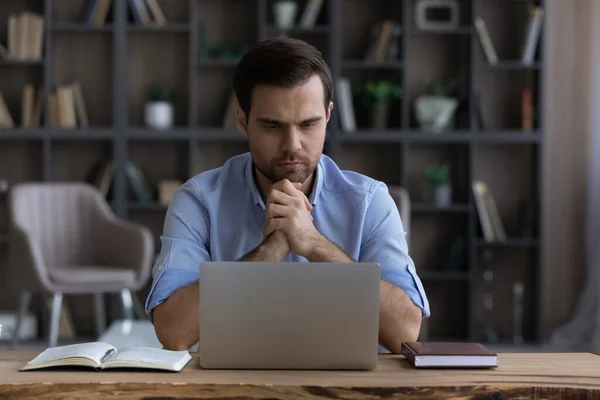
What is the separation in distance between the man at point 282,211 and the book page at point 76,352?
323 millimetres

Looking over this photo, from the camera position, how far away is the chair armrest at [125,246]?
507 centimetres

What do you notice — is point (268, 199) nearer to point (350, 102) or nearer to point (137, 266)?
point (137, 266)

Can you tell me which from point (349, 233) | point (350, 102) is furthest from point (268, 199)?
point (350, 102)

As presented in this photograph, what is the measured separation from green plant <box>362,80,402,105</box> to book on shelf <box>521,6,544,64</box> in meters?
0.78

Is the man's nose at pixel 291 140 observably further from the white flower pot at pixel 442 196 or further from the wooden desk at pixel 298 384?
the white flower pot at pixel 442 196

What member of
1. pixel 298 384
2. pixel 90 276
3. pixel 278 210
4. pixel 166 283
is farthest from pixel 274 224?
pixel 90 276

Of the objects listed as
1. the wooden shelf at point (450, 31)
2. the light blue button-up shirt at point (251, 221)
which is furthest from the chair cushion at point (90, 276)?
the light blue button-up shirt at point (251, 221)

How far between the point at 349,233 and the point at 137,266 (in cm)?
305

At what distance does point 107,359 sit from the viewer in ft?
5.30

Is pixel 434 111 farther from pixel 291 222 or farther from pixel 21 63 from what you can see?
pixel 291 222

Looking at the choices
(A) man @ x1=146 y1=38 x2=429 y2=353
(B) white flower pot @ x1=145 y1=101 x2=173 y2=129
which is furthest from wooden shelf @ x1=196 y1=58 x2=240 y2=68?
(A) man @ x1=146 y1=38 x2=429 y2=353

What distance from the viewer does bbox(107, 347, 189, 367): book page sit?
1.60 metres

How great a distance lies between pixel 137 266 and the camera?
16.7 feet

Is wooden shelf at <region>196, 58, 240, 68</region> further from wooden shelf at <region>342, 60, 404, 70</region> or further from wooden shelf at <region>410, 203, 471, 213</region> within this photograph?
wooden shelf at <region>410, 203, 471, 213</region>
